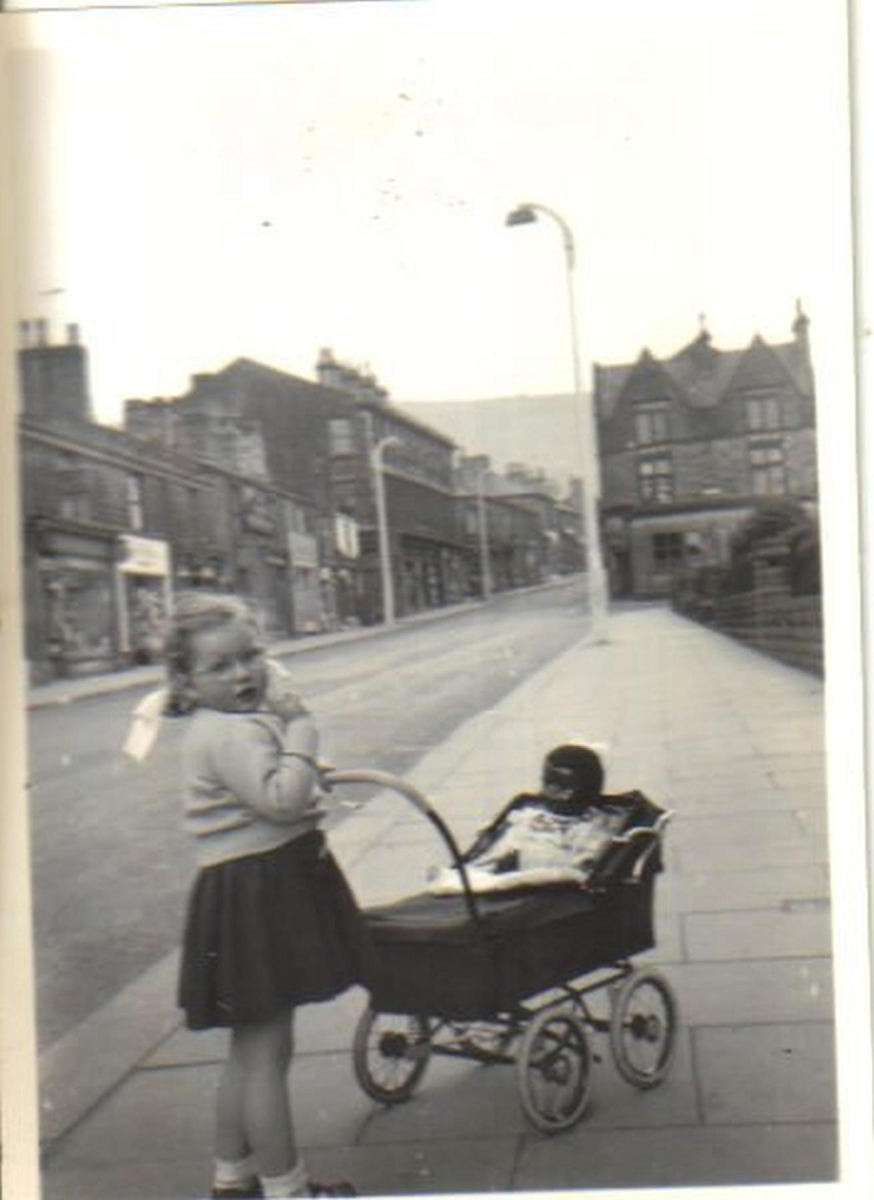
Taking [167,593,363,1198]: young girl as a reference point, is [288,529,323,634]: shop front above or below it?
above

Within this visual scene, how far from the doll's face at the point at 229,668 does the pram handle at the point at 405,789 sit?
5.1 inches

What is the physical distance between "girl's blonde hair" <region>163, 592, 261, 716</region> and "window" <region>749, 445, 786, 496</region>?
2.06ft

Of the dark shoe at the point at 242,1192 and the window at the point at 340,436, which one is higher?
the window at the point at 340,436

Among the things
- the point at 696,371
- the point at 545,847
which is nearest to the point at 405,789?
the point at 545,847

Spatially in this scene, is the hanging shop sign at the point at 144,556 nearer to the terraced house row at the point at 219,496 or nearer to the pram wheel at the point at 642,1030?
the terraced house row at the point at 219,496

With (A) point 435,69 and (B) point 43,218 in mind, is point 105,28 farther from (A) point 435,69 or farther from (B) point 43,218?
(A) point 435,69

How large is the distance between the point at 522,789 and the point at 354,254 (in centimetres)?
69

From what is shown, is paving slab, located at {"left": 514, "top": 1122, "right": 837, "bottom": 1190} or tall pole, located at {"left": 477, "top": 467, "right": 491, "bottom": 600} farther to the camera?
tall pole, located at {"left": 477, "top": 467, "right": 491, "bottom": 600}

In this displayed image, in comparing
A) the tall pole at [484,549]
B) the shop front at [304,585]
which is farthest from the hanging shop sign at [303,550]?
the tall pole at [484,549]

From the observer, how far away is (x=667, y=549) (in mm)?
1883

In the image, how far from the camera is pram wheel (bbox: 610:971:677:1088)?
1860 millimetres

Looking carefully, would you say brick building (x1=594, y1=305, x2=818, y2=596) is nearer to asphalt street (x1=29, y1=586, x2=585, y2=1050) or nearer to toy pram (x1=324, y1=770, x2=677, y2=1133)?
asphalt street (x1=29, y1=586, x2=585, y2=1050)

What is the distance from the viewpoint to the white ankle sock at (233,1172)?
6.07 ft

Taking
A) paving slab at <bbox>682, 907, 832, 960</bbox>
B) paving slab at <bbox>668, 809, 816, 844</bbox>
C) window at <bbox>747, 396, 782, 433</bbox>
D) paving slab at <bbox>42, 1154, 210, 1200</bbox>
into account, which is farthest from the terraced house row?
paving slab at <bbox>42, 1154, 210, 1200</bbox>
